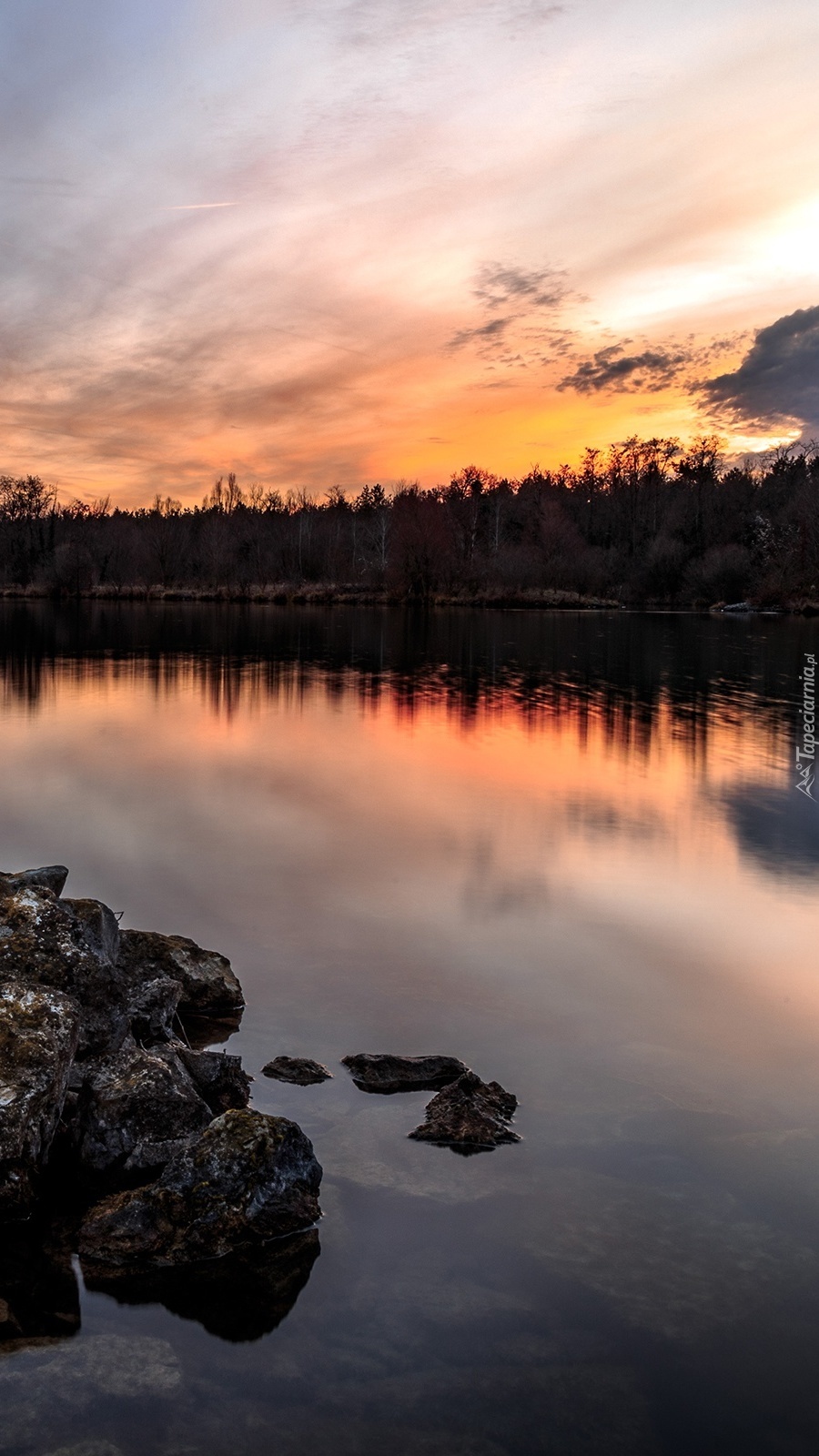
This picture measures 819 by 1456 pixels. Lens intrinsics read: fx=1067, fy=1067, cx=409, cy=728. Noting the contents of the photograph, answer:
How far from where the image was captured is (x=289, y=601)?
270ft

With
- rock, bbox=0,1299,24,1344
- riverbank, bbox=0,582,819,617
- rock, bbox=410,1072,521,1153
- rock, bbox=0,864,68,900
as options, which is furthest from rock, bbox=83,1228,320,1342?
riverbank, bbox=0,582,819,617

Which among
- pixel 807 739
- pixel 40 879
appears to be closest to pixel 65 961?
pixel 40 879

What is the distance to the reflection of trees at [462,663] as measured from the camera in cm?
2291

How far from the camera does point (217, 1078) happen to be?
543cm

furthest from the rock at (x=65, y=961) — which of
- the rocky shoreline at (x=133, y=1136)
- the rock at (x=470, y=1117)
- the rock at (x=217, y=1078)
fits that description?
the rock at (x=470, y=1117)

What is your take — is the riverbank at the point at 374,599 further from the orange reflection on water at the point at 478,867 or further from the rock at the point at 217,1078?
the rock at the point at 217,1078

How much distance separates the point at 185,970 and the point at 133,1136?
1.85 metres

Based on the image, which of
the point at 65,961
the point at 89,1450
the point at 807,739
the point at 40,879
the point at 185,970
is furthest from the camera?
the point at 807,739

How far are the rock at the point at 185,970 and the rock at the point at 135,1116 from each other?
147 centimetres

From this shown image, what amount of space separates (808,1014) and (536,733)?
41.1 ft

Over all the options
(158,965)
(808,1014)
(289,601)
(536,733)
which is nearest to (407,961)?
(158,965)

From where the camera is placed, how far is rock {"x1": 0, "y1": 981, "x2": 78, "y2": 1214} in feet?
15.0

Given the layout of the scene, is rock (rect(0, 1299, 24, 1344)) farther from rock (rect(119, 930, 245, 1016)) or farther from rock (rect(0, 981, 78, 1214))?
rock (rect(119, 930, 245, 1016))

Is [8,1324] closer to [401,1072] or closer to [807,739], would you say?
[401,1072]
